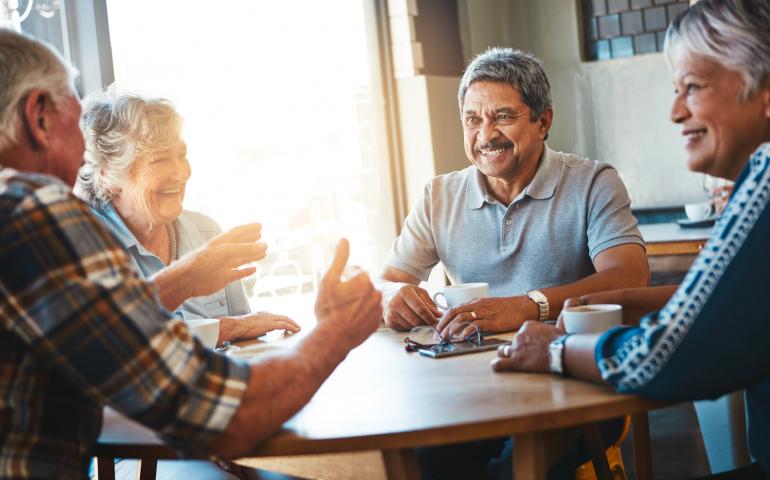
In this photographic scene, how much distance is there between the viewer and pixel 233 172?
12.7ft

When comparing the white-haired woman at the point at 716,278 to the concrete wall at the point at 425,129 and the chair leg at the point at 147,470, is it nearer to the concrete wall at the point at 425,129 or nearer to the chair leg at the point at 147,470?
the chair leg at the point at 147,470

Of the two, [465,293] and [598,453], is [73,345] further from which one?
[598,453]

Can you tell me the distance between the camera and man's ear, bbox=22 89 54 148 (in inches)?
46.6


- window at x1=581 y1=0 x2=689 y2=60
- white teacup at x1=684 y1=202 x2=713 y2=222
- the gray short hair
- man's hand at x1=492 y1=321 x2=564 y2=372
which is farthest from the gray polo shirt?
window at x1=581 y1=0 x2=689 y2=60

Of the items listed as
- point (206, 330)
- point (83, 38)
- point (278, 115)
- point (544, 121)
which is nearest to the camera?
point (206, 330)

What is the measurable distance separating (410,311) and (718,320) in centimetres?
92

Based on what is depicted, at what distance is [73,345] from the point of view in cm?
106

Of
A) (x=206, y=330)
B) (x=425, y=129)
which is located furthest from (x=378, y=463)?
(x=425, y=129)

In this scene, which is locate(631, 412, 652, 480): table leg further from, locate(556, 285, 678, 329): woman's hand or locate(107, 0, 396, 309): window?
locate(107, 0, 396, 309): window

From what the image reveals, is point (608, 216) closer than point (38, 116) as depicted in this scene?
No

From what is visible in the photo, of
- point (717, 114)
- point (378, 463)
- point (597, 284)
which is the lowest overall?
point (378, 463)

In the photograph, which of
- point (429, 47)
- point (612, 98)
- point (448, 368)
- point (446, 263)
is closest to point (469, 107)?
point (446, 263)

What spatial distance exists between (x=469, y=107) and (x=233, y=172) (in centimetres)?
163

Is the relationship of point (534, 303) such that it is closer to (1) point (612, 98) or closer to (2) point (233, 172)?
(2) point (233, 172)
